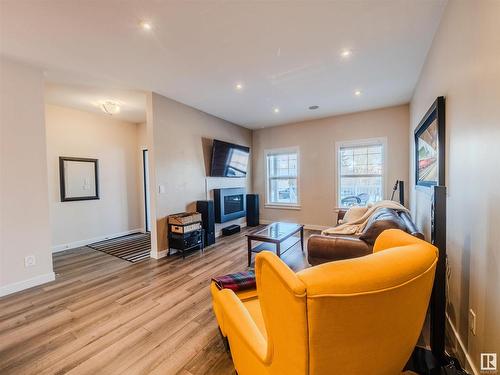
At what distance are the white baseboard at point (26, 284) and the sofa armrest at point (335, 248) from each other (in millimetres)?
3271

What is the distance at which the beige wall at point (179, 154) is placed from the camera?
365 centimetres

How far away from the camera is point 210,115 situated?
15.9ft

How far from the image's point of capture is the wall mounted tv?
4.75m

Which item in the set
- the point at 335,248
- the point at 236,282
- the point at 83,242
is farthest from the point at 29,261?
the point at 335,248

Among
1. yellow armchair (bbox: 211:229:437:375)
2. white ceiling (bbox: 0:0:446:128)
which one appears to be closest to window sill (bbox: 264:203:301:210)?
white ceiling (bbox: 0:0:446:128)

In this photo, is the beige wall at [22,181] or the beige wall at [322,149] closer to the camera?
the beige wall at [22,181]

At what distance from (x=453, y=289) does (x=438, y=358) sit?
27.8 inches

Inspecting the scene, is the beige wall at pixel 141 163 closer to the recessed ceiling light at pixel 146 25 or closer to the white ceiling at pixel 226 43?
the white ceiling at pixel 226 43

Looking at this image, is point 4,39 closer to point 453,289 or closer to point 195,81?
point 195,81

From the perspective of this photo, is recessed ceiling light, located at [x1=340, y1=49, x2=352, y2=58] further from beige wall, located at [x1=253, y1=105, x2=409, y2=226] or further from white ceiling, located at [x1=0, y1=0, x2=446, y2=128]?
beige wall, located at [x1=253, y1=105, x2=409, y2=226]

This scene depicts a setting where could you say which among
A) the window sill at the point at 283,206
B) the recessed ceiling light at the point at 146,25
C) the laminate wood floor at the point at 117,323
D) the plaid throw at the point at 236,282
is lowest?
the laminate wood floor at the point at 117,323

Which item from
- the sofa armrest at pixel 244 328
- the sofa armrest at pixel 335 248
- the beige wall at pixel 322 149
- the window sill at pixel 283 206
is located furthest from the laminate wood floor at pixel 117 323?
the window sill at pixel 283 206

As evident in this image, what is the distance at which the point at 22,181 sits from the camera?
8.53ft

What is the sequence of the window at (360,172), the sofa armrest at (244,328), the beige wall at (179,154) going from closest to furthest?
the sofa armrest at (244,328)
the beige wall at (179,154)
the window at (360,172)
